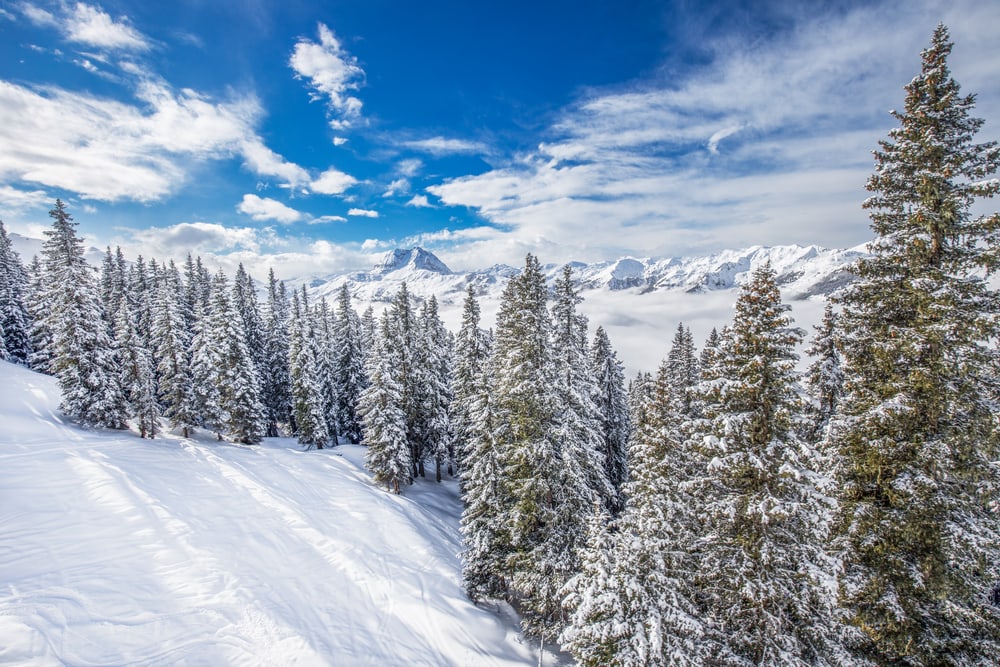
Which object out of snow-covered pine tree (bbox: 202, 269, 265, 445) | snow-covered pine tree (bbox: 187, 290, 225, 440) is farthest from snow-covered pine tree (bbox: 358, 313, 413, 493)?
snow-covered pine tree (bbox: 187, 290, 225, 440)

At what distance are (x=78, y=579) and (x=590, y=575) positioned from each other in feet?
62.2

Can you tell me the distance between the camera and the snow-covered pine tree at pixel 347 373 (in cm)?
4803

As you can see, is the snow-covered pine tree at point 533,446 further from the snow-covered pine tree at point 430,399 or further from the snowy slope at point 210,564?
the snow-covered pine tree at point 430,399

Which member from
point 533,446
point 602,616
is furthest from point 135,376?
point 602,616

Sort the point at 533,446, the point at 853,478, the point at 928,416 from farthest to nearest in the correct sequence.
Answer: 1. the point at 533,446
2. the point at 853,478
3. the point at 928,416

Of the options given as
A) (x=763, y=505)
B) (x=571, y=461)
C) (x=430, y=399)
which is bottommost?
(x=430, y=399)

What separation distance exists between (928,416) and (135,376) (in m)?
47.2

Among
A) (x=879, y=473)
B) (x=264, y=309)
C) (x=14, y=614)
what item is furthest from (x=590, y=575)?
(x=264, y=309)

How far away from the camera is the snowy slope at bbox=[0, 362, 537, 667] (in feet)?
48.7

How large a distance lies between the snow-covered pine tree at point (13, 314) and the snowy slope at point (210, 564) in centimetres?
2627

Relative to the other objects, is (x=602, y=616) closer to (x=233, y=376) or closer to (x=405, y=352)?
(x=405, y=352)

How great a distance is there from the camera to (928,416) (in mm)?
10117

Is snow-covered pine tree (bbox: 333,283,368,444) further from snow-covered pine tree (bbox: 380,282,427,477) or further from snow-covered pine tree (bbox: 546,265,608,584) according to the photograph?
snow-covered pine tree (bbox: 546,265,608,584)

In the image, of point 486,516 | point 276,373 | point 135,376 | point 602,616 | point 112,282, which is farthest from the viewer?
point 112,282
